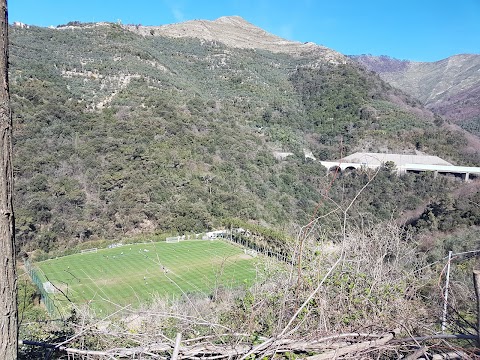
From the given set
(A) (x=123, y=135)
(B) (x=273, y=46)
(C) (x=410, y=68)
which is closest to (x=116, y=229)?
(A) (x=123, y=135)

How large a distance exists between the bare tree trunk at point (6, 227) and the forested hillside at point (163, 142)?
1431cm

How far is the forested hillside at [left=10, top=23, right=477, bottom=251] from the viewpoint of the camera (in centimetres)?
2588

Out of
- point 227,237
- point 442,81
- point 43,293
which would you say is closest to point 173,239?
point 227,237

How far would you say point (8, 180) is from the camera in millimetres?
1370

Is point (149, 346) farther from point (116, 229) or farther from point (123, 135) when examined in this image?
point (123, 135)

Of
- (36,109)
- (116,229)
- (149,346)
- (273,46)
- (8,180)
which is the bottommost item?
(116,229)

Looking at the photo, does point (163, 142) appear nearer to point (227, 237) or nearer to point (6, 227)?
point (227, 237)

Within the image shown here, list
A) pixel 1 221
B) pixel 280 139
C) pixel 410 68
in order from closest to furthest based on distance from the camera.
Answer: pixel 1 221
pixel 280 139
pixel 410 68

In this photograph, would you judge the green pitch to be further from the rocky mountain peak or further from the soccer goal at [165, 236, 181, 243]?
the rocky mountain peak

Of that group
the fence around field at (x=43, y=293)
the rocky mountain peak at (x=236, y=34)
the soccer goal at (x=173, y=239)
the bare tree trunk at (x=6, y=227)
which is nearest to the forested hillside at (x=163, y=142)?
the soccer goal at (x=173, y=239)

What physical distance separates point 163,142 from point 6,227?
1248 inches

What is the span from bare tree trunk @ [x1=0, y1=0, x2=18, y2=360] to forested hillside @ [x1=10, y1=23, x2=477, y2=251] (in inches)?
563

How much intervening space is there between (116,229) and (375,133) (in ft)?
103

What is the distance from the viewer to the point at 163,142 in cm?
3225
